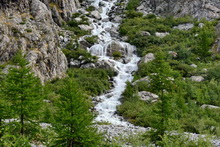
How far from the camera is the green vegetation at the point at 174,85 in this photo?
1015cm

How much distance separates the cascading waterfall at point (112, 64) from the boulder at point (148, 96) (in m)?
2.71

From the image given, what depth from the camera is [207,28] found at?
35.7 m

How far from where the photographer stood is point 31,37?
2459 cm

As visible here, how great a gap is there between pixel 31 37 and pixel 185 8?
38037 millimetres

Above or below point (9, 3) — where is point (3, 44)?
below

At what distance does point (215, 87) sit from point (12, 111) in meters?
18.2

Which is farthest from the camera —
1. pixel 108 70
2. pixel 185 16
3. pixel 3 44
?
pixel 185 16

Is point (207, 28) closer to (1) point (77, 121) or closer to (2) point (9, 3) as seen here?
(2) point (9, 3)

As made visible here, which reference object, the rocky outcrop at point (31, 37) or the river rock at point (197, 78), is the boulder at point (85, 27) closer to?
the rocky outcrop at point (31, 37)

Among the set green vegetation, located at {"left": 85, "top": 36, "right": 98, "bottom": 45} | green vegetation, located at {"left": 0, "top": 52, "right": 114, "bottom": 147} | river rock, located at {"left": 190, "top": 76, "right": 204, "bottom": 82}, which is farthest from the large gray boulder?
green vegetation, located at {"left": 0, "top": 52, "right": 114, "bottom": 147}

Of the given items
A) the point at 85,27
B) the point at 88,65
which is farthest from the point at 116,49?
the point at 85,27

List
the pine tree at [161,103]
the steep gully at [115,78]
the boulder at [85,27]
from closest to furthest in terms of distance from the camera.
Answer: the pine tree at [161,103] < the steep gully at [115,78] < the boulder at [85,27]

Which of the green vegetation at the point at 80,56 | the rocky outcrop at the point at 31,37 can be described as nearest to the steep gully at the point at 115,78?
the green vegetation at the point at 80,56

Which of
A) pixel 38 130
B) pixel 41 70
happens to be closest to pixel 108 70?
pixel 41 70
